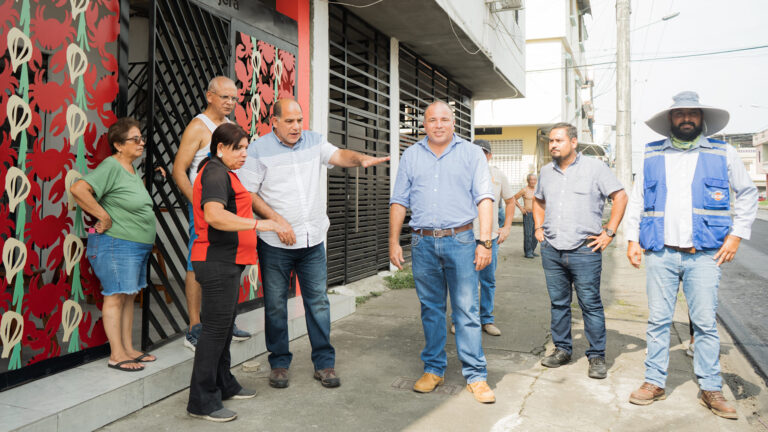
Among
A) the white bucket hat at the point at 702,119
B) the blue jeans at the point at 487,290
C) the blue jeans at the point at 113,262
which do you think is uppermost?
the white bucket hat at the point at 702,119

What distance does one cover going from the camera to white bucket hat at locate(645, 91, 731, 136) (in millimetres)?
3543

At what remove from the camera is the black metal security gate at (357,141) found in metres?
7.48

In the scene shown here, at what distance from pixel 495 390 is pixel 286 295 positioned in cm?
172

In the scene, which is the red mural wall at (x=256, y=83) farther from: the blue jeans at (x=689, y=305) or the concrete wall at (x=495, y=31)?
the blue jeans at (x=689, y=305)

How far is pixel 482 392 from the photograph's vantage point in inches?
144

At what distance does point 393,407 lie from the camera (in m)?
3.57

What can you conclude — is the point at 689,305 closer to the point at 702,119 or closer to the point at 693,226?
the point at 693,226

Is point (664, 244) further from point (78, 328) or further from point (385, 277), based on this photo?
point (385, 277)

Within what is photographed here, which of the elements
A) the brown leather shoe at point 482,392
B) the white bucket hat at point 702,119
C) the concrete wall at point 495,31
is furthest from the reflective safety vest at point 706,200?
the concrete wall at point 495,31

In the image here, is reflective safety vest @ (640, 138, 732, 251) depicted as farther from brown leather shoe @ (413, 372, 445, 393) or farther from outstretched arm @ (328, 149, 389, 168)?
outstretched arm @ (328, 149, 389, 168)

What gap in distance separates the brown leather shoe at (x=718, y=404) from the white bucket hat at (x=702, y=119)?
179cm

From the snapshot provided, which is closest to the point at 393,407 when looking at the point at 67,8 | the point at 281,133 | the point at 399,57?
the point at 281,133

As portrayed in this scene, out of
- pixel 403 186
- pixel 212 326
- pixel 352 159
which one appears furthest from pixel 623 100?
pixel 212 326

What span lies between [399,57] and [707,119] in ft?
21.9
